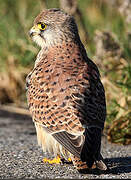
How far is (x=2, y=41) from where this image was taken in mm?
8461

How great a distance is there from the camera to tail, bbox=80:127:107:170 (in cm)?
370

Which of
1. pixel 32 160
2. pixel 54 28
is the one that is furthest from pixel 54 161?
pixel 54 28

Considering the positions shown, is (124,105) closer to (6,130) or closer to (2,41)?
(6,130)

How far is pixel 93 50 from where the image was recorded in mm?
7637

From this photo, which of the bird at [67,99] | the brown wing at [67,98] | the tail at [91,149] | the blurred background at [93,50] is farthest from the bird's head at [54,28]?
the tail at [91,149]

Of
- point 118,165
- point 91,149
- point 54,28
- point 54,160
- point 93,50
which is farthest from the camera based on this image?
point 93,50

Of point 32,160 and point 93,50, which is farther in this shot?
point 93,50

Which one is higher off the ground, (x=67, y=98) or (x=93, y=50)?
(x=93, y=50)

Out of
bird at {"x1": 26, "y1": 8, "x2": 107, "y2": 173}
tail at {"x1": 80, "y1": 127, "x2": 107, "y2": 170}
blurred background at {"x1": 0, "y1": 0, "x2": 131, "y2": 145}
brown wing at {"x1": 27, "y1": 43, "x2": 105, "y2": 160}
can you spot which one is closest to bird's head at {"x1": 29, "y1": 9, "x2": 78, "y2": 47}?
bird at {"x1": 26, "y1": 8, "x2": 107, "y2": 173}

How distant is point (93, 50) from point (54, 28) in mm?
2858

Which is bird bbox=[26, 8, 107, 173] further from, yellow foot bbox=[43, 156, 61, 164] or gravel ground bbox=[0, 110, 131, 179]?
gravel ground bbox=[0, 110, 131, 179]

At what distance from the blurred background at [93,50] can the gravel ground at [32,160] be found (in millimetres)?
550

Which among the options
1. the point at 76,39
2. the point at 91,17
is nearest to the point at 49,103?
the point at 76,39

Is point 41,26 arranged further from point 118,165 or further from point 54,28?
point 118,165
